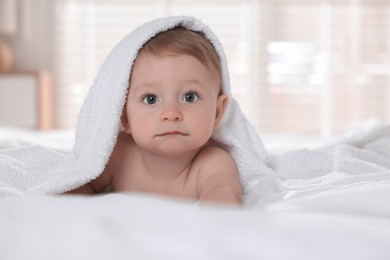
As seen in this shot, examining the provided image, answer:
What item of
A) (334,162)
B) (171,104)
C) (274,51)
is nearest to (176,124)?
(171,104)

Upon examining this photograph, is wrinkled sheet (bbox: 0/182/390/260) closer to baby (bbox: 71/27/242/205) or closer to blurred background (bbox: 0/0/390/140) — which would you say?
baby (bbox: 71/27/242/205)

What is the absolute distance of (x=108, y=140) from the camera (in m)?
1.20

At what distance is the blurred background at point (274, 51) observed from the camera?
4609mm

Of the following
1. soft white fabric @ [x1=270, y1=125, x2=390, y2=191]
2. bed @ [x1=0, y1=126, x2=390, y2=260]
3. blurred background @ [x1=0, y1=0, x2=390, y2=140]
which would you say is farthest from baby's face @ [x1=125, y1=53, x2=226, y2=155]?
blurred background @ [x1=0, y1=0, x2=390, y2=140]

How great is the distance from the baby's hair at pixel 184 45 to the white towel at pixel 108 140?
0.01 m

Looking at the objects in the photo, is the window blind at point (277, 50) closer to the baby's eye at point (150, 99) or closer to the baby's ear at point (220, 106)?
the baby's ear at point (220, 106)

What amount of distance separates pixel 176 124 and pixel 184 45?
0.14 m

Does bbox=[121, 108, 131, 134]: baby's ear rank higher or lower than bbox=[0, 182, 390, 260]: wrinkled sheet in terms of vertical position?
lower

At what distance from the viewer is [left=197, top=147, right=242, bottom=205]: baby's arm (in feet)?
3.48

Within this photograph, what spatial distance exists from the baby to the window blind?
11.1 feet

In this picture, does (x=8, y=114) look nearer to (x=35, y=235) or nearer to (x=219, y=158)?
(x=219, y=158)

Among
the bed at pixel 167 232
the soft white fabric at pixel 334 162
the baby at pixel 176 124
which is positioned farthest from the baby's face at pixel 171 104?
the bed at pixel 167 232

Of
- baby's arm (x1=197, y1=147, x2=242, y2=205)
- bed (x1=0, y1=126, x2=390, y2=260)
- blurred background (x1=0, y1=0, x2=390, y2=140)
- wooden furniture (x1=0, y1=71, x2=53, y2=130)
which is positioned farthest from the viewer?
blurred background (x1=0, y1=0, x2=390, y2=140)

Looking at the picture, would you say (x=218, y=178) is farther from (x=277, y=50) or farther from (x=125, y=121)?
(x=277, y=50)
